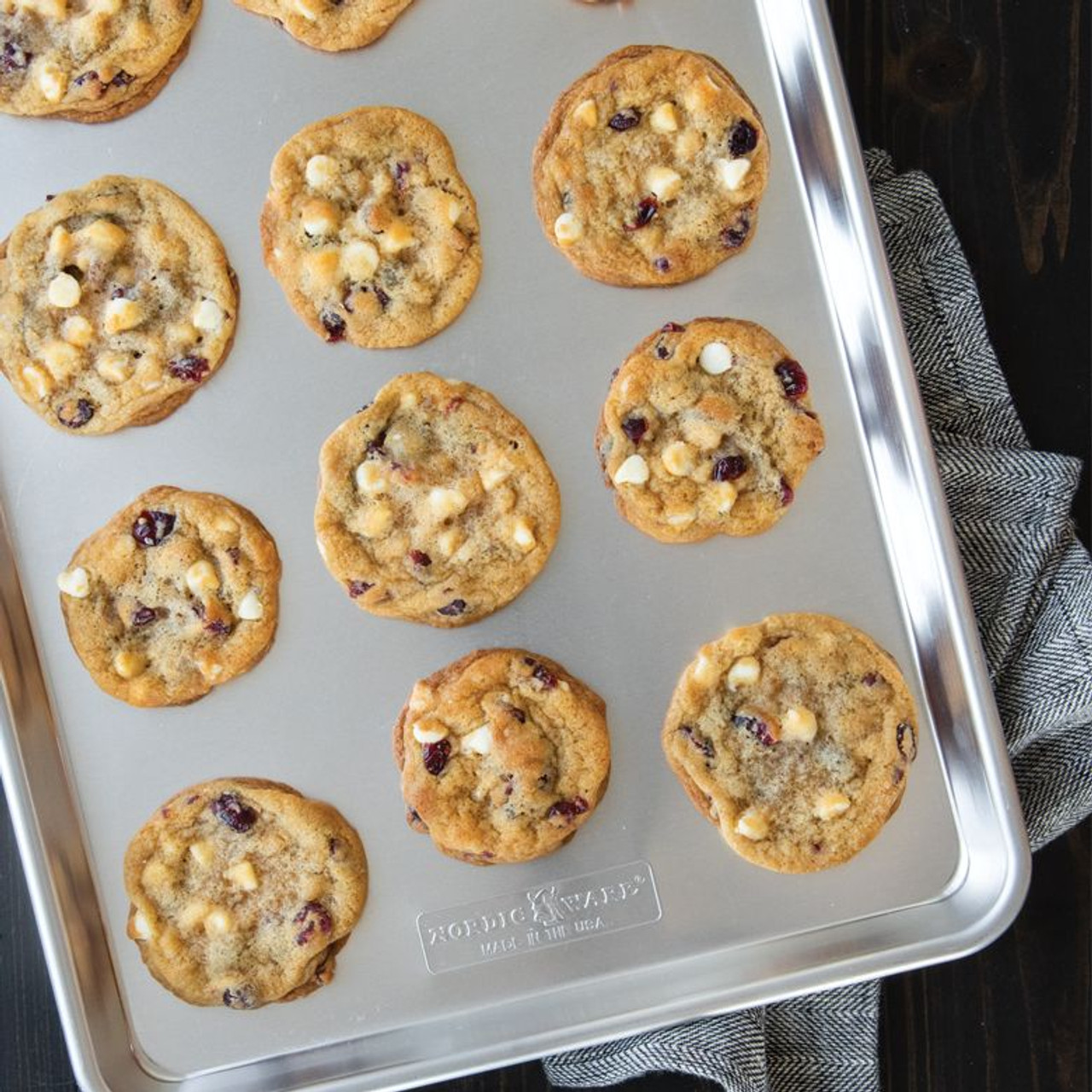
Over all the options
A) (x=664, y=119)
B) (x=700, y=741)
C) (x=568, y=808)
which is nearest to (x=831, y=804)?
(x=700, y=741)

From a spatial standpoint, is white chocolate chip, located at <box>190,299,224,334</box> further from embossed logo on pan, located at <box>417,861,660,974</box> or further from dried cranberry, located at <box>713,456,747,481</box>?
embossed logo on pan, located at <box>417,861,660,974</box>

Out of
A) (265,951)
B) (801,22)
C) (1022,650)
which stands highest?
(801,22)

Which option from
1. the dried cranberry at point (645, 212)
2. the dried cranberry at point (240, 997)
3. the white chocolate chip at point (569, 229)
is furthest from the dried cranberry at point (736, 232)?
the dried cranberry at point (240, 997)

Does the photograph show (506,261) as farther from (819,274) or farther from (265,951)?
(265,951)

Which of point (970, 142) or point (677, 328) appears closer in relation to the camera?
point (677, 328)

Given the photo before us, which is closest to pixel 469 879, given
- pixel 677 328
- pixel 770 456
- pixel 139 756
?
pixel 139 756

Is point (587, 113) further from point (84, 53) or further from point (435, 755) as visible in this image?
point (435, 755)

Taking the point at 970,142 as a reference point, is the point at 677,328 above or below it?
below

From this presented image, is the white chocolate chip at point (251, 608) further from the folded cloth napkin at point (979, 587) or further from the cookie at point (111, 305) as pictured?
the folded cloth napkin at point (979, 587)
